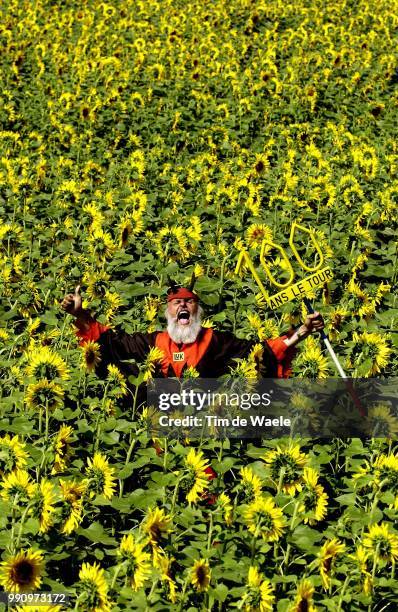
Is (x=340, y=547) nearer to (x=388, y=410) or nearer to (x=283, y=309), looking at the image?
(x=388, y=410)

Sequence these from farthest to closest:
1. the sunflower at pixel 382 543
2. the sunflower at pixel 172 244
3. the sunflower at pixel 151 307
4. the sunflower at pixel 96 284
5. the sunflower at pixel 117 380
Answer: the sunflower at pixel 172 244, the sunflower at pixel 96 284, the sunflower at pixel 151 307, the sunflower at pixel 117 380, the sunflower at pixel 382 543

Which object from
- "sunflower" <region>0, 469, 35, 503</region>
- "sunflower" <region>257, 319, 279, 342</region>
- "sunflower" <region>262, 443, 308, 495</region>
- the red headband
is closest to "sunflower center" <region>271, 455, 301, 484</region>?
"sunflower" <region>262, 443, 308, 495</region>

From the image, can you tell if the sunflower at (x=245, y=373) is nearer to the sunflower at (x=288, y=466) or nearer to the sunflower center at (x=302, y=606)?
the sunflower at (x=288, y=466)

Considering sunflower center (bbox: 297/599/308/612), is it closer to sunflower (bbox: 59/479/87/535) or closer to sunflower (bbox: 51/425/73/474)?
sunflower (bbox: 59/479/87/535)

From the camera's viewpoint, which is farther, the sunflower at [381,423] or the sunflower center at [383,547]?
the sunflower at [381,423]

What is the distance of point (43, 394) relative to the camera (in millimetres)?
4082

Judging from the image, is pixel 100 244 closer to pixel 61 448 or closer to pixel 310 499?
pixel 61 448

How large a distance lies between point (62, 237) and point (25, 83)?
6.06 metres

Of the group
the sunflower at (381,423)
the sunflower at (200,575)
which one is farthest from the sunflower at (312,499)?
the sunflower at (381,423)

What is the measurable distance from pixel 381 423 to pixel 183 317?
4.27ft

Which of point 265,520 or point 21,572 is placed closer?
point 21,572

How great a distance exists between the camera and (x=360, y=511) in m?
3.96

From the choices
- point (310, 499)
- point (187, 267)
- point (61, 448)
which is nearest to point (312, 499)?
point (310, 499)

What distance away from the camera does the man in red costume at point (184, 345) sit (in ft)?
16.0
